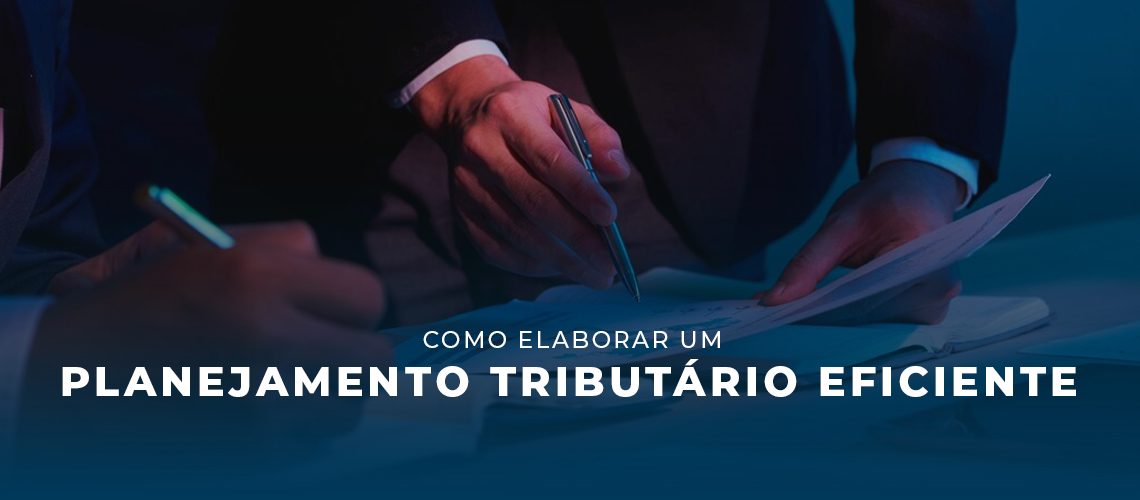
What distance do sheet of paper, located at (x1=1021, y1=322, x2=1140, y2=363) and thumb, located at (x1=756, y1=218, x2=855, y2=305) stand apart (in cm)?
16

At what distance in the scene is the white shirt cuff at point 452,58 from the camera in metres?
0.91

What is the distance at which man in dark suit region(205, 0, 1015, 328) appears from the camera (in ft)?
2.85

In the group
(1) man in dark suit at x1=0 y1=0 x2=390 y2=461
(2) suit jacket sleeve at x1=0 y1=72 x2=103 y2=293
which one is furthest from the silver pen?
(2) suit jacket sleeve at x1=0 y1=72 x2=103 y2=293

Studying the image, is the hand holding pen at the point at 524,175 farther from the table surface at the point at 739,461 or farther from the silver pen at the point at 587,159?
the table surface at the point at 739,461

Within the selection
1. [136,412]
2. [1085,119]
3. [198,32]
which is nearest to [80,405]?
[136,412]

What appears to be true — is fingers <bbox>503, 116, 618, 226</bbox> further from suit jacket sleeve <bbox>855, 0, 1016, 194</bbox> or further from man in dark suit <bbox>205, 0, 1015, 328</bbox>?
suit jacket sleeve <bbox>855, 0, 1016, 194</bbox>

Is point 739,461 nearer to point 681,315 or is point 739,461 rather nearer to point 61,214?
point 681,315

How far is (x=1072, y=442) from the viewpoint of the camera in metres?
0.52

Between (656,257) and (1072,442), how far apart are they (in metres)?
0.73

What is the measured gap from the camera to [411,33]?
0.93m

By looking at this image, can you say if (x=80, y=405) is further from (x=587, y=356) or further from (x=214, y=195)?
(x=214, y=195)

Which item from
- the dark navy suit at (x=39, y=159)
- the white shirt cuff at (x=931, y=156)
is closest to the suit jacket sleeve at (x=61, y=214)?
the dark navy suit at (x=39, y=159)

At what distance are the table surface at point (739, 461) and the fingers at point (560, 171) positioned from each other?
17cm

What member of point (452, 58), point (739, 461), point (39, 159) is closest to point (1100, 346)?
point (739, 461)
